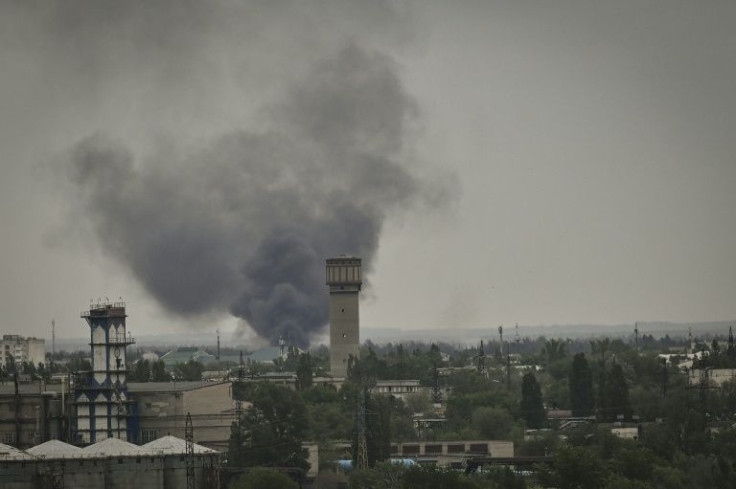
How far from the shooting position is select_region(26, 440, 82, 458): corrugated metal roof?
68875mm

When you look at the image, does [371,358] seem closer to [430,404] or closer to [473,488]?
[430,404]

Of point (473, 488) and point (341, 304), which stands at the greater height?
point (341, 304)

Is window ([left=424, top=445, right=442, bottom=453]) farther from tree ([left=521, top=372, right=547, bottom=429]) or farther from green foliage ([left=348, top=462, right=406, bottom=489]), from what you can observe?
green foliage ([left=348, top=462, right=406, bottom=489])

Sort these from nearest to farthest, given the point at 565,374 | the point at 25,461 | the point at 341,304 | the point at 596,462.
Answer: the point at 25,461
the point at 596,462
the point at 565,374
the point at 341,304

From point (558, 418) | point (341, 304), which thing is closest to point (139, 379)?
point (558, 418)

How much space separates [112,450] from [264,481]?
22.5 ft

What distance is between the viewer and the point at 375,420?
91188mm

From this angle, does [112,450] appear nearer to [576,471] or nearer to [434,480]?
[434,480]

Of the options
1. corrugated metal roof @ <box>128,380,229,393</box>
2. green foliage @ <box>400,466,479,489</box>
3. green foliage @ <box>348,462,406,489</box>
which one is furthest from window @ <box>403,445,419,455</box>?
green foliage @ <box>400,466,479,489</box>

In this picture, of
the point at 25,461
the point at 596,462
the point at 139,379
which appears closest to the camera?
the point at 25,461

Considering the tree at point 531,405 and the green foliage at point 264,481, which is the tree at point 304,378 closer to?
the tree at point 531,405

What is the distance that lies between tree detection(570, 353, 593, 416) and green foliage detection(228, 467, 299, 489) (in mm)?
44917

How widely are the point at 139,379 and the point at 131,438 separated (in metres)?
34.4

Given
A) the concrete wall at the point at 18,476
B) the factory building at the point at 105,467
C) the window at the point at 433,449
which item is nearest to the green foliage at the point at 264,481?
the factory building at the point at 105,467
